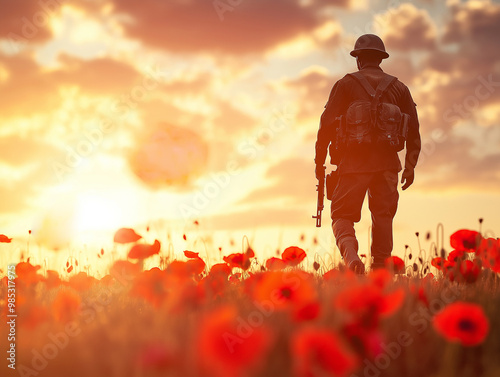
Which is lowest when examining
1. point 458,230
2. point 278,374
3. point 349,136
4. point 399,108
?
point 278,374

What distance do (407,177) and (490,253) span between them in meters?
2.55

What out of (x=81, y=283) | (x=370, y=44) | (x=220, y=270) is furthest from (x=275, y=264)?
(x=370, y=44)

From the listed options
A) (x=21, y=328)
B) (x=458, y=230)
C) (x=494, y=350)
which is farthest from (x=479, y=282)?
(x=21, y=328)

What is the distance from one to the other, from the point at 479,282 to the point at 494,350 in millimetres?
1283

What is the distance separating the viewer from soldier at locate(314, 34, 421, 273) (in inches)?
220

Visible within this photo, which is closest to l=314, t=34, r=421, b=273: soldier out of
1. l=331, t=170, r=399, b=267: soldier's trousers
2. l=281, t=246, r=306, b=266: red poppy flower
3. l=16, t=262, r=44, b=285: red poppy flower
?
l=331, t=170, r=399, b=267: soldier's trousers

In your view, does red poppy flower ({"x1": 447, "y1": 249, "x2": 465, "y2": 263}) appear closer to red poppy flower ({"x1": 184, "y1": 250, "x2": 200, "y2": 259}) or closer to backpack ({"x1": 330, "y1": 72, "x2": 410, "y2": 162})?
backpack ({"x1": 330, "y1": 72, "x2": 410, "y2": 162})

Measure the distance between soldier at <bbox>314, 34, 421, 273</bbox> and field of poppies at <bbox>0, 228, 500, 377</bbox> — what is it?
7.00 ft

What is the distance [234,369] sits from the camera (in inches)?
67.6

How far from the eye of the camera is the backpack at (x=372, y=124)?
5570 mm

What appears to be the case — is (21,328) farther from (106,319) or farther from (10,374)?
(106,319)

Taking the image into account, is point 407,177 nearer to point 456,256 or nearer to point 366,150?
point 366,150

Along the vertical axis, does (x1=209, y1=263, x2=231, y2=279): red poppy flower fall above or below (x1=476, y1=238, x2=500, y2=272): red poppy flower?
below

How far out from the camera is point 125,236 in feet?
11.4
